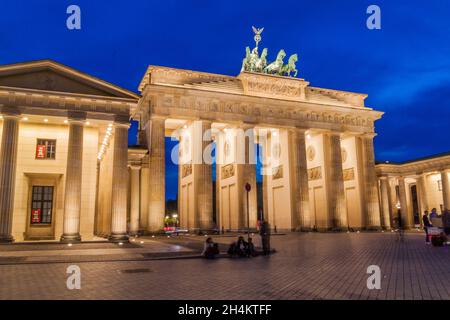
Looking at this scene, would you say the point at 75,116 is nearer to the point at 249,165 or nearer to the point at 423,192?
the point at 249,165

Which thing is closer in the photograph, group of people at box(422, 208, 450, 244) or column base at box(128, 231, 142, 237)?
group of people at box(422, 208, 450, 244)

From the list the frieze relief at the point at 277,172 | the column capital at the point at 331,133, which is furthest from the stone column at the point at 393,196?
the frieze relief at the point at 277,172

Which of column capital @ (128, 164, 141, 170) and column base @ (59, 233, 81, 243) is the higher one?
column capital @ (128, 164, 141, 170)

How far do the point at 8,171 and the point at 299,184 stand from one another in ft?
103

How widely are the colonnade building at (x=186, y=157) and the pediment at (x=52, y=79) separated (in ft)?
0.23

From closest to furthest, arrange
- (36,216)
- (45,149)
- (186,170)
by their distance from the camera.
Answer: (36,216), (45,149), (186,170)

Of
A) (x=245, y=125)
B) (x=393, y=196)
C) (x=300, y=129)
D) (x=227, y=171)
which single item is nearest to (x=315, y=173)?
(x=300, y=129)

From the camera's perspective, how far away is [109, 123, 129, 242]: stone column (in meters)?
26.8

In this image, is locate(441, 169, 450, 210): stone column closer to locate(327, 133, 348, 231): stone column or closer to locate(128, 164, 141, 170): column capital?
locate(327, 133, 348, 231): stone column

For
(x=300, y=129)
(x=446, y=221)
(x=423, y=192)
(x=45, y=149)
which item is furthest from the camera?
(x=423, y=192)

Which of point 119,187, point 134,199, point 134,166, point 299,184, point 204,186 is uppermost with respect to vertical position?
point 134,166

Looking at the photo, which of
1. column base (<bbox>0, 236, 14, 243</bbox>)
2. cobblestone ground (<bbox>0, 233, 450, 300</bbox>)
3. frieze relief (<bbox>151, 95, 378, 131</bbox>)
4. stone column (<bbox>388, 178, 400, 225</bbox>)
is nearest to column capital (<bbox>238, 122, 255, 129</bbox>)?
frieze relief (<bbox>151, 95, 378, 131</bbox>)

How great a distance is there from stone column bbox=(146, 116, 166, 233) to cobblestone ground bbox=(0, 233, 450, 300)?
2193cm

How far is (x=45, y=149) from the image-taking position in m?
29.6
